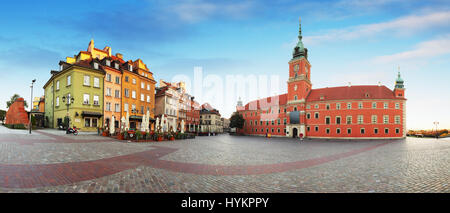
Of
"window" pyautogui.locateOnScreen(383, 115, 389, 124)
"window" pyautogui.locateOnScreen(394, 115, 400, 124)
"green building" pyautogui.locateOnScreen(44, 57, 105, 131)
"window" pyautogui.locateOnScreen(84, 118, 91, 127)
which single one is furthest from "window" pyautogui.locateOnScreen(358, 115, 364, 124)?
"window" pyautogui.locateOnScreen(84, 118, 91, 127)

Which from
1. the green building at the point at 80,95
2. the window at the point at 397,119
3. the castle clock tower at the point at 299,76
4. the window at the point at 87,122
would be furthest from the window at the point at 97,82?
the window at the point at 397,119

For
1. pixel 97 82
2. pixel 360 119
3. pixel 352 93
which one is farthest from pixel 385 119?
pixel 97 82

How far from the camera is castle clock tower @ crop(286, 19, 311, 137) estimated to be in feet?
177

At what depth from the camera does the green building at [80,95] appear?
2930 cm

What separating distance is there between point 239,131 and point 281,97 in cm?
2269

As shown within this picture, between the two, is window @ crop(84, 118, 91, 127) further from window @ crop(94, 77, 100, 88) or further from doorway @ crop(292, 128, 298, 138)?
doorway @ crop(292, 128, 298, 138)

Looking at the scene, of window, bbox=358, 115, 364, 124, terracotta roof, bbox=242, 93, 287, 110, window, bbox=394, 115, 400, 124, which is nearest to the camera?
window, bbox=394, 115, 400, 124

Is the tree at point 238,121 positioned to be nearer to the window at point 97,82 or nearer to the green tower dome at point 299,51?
the green tower dome at point 299,51

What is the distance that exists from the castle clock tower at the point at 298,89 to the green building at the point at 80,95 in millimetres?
49502

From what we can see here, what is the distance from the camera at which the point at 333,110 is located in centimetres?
5019

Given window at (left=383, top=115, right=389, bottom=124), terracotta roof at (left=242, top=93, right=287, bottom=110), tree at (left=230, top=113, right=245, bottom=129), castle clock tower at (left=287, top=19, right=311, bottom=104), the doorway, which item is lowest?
the doorway

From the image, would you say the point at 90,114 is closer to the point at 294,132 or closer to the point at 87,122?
the point at 87,122
